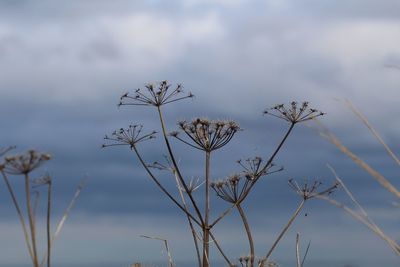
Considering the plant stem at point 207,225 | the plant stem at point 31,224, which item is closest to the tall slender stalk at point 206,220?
the plant stem at point 207,225

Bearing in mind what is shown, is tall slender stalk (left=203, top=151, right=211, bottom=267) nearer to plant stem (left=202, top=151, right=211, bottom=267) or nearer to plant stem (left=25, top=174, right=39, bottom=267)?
plant stem (left=202, top=151, right=211, bottom=267)

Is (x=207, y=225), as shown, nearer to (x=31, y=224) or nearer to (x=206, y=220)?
(x=206, y=220)

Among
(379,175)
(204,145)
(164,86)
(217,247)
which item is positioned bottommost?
(217,247)

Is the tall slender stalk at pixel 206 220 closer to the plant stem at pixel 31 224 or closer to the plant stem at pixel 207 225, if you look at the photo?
the plant stem at pixel 207 225

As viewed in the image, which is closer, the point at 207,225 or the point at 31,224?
the point at 31,224

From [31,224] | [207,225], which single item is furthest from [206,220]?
[31,224]

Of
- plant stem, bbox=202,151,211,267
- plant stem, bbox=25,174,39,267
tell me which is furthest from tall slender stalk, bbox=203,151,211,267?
plant stem, bbox=25,174,39,267

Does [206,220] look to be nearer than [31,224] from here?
No

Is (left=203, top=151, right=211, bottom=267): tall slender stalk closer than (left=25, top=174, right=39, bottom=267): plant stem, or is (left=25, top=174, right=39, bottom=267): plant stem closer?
(left=25, top=174, right=39, bottom=267): plant stem

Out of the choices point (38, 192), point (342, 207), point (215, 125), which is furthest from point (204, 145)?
point (342, 207)

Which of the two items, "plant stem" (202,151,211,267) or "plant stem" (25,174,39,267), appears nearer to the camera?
"plant stem" (25,174,39,267)

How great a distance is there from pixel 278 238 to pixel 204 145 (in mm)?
1359

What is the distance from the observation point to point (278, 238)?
853 cm

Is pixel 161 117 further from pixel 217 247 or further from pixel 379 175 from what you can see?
pixel 379 175
